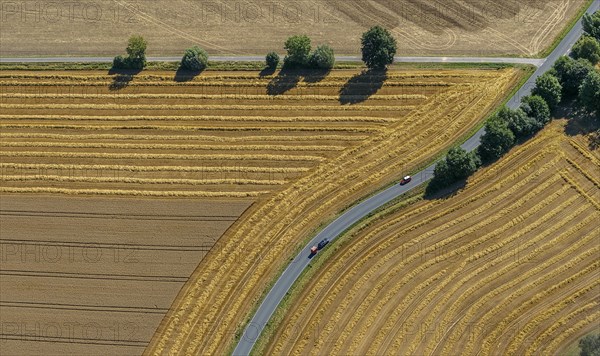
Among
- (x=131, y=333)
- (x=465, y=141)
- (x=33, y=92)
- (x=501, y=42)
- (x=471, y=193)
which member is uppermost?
(x=33, y=92)

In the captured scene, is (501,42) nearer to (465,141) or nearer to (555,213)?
(465,141)

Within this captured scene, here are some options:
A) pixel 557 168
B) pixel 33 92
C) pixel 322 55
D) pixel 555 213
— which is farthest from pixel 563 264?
pixel 33 92

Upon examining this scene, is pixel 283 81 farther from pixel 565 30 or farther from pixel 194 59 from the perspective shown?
pixel 565 30

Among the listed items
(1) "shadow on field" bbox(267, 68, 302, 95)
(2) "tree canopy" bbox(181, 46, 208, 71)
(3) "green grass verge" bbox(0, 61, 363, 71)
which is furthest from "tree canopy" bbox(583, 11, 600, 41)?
(2) "tree canopy" bbox(181, 46, 208, 71)

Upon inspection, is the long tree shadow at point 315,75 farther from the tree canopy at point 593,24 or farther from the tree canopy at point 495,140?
the tree canopy at point 593,24

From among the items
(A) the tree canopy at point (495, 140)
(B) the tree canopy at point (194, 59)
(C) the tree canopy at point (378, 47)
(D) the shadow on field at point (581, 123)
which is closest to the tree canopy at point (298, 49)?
(C) the tree canopy at point (378, 47)

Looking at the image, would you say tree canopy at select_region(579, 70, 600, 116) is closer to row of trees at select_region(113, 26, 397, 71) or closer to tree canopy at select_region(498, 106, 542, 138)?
tree canopy at select_region(498, 106, 542, 138)
